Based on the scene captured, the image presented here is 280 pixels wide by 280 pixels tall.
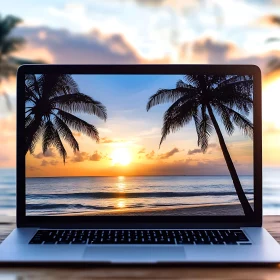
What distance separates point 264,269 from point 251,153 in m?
0.36

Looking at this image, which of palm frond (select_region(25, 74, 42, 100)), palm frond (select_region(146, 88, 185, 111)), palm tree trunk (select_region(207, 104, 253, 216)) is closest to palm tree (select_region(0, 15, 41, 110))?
palm frond (select_region(25, 74, 42, 100))

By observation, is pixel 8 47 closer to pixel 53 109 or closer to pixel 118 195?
pixel 53 109

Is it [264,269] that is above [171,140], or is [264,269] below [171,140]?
below

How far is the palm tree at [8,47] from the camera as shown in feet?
6.92

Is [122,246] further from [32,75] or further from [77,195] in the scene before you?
[32,75]

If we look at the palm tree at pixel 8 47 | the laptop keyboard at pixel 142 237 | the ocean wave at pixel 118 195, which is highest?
the palm tree at pixel 8 47

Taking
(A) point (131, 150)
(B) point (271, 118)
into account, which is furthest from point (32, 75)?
(B) point (271, 118)

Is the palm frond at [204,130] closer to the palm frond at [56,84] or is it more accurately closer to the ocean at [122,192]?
the ocean at [122,192]

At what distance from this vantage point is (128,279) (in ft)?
2.65

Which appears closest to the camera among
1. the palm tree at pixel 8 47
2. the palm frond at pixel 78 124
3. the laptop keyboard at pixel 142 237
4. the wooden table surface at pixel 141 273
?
the wooden table surface at pixel 141 273

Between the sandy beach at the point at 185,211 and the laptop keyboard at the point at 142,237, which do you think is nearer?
the laptop keyboard at the point at 142,237

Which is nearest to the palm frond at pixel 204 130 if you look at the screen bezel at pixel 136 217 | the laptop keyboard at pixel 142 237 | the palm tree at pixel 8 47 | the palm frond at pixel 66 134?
the screen bezel at pixel 136 217

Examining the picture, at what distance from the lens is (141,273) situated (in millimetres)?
834

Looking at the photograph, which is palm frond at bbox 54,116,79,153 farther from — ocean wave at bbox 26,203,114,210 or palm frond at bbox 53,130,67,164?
ocean wave at bbox 26,203,114,210
